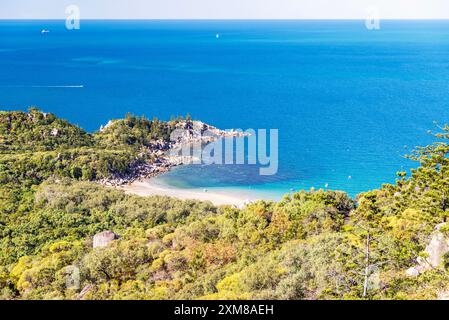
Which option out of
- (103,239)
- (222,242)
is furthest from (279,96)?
(222,242)

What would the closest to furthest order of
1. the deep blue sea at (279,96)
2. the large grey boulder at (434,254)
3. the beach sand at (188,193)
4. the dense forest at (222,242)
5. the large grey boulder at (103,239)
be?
the dense forest at (222,242), the large grey boulder at (434,254), the large grey boulder at (103,239), the beach sand at (188,193), the deep blue sea at (279,96)

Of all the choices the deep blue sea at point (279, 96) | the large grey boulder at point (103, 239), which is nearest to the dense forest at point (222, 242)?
the large grey boulder at point (103, 239)

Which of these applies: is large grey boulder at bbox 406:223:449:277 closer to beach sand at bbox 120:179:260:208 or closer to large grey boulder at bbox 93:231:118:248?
large grey boulder at bbox 93:231:118:248

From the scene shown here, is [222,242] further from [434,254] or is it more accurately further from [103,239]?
[434,254]

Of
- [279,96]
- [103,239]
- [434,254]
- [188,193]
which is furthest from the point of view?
[279,96]

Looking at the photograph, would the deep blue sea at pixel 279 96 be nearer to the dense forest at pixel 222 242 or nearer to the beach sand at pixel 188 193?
the beach sand at pixel 188 193
